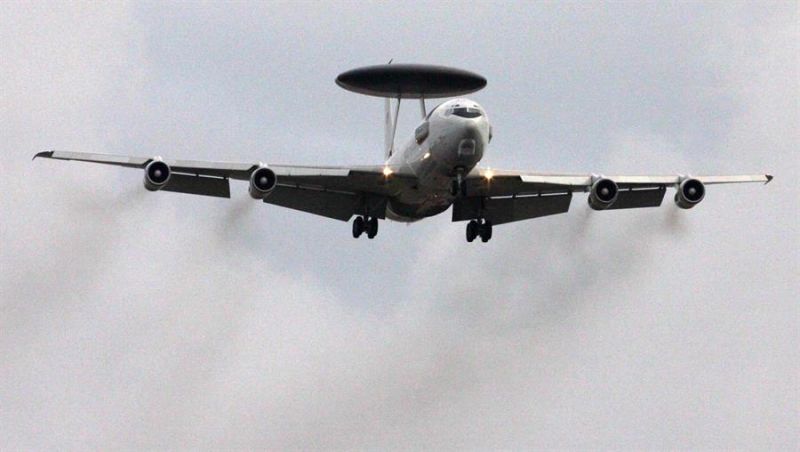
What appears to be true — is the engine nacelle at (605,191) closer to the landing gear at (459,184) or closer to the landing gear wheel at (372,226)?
the landing gear at (459,184)

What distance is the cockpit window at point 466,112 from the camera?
60509 millimetres

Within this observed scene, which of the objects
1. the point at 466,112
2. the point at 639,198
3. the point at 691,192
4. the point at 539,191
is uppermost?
the point at 466,112

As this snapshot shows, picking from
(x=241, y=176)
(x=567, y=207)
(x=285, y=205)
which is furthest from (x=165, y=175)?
(x=567, y=207)

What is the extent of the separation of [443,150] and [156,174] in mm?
11677

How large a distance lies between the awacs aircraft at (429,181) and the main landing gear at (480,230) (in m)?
0.05

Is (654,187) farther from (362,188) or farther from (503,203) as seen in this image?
(362,188)

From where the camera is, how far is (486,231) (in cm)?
6869

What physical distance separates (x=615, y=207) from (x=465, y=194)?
9.42 metres

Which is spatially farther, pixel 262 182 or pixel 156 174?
pixel 262 182

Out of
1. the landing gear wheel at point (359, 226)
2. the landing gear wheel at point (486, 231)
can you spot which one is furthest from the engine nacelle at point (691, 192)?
the landing gear wheel at point (359, 226)

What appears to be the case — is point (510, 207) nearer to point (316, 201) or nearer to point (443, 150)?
point (316, 201)

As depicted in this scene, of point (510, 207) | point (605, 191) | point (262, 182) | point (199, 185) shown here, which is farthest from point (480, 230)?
point (199, 185)

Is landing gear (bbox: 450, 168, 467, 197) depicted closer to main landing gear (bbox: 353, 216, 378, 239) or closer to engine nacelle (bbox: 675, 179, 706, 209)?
main landing gear (bbox: 353, 216, 378, 239)

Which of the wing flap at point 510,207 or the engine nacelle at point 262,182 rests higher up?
the engine nacelle at point 262,182
